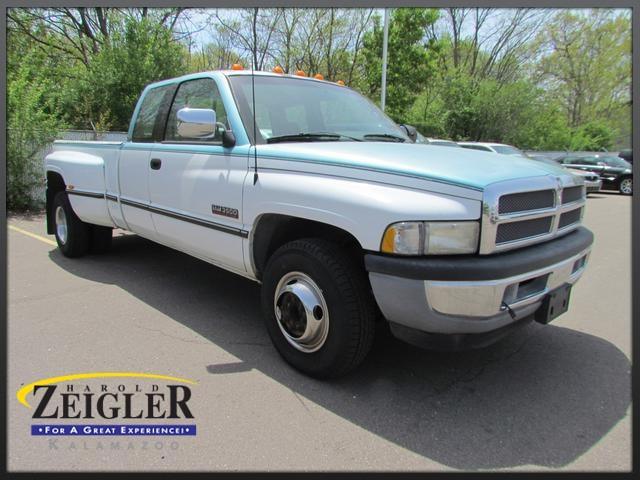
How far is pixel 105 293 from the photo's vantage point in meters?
4.52

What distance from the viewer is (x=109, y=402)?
2768mm

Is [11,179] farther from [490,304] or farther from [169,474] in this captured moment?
[490,304]

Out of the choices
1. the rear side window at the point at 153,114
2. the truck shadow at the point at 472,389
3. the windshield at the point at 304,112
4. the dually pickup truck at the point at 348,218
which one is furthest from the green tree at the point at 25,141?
the windshield at the point at 304,112

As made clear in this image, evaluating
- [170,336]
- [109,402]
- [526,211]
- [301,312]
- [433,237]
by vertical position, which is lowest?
[109,402]

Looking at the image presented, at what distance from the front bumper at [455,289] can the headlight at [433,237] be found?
44mm

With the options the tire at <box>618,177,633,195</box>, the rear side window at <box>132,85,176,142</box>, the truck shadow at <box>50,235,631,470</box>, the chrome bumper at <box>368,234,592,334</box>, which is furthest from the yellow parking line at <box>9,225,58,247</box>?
the tire at <box>618,177,633,195</box>

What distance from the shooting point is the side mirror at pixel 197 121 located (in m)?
3.12

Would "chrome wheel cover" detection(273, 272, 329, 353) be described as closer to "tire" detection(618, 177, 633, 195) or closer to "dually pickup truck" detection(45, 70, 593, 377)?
"dually pickup truck" detection(45, 70, 593, 377)

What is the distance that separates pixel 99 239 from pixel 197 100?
282 centimetres

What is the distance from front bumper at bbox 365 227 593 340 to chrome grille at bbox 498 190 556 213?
0.80 ft

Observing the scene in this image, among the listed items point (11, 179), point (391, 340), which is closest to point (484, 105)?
point (11, 179)

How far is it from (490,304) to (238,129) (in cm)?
210

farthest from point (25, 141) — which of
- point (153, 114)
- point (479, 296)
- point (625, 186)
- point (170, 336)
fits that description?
point (625, 186)

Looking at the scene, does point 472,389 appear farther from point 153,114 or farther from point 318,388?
point 153,114
